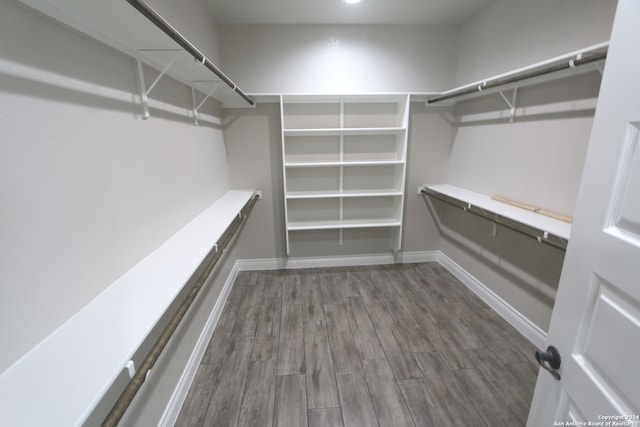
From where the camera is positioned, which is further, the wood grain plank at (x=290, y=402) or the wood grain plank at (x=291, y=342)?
the wood grain plank at (x=291, y=342)

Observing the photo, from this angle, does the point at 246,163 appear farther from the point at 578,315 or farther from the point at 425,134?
the point at 578,315

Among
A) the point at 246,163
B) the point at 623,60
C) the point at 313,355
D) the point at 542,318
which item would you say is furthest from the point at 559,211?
the point at 246,163

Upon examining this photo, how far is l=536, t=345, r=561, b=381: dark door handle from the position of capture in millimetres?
811

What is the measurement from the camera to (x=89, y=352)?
779 millimetres

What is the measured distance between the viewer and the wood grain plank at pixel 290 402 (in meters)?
1.56

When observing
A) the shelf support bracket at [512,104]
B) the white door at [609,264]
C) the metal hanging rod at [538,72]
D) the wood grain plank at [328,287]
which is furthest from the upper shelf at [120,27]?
the shelf support bracket at [512,104]

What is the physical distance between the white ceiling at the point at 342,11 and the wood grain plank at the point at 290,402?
2895mm

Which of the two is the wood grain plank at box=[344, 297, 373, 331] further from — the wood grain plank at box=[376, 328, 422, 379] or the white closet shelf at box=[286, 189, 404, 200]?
the white closet shelf at box=[286, 189, 404, 200]

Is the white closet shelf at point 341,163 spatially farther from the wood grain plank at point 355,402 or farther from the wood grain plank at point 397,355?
the wood grain plank at point 355,402

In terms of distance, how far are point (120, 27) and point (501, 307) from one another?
122 inches

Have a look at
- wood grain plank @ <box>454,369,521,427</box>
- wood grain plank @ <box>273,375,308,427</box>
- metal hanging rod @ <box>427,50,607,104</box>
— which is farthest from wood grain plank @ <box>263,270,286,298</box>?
metal hanging rod @ <box>427,50,607,104</box>

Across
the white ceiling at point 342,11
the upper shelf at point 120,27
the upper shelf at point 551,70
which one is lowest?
the upper shelf at point 120,27

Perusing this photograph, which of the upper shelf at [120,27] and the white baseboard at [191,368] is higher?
the upper shelf at [120,27]

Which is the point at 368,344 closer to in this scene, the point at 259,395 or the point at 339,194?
the point at 259,395
